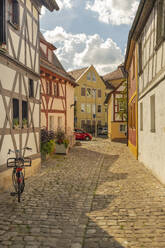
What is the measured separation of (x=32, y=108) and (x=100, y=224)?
601cm

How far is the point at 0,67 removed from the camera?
662cm

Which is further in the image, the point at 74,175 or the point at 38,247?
the point at 74,175

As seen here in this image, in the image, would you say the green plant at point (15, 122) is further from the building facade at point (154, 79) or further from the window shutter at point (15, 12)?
the building facade at point (154, 79)

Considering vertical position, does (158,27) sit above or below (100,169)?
above

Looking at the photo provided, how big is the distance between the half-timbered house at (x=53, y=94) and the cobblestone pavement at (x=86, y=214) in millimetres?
7325

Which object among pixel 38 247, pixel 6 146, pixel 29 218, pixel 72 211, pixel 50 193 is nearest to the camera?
pixel 38 247

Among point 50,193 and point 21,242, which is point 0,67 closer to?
point 50,193

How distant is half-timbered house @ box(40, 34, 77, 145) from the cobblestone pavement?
7.33 metres

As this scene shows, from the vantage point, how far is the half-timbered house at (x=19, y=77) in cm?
676

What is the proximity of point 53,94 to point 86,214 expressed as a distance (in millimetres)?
11909

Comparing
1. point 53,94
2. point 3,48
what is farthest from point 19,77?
point 53,94

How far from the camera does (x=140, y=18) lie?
9.44 m

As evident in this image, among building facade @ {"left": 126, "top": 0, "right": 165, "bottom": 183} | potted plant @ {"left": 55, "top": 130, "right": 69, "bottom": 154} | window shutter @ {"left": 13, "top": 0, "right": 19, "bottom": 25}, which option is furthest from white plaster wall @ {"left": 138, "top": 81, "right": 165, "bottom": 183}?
potted plant @ {"left": 55, "top": 130, "right": 69, "bottom": 154}

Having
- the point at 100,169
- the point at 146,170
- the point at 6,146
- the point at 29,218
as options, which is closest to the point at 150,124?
the point at 146,170
